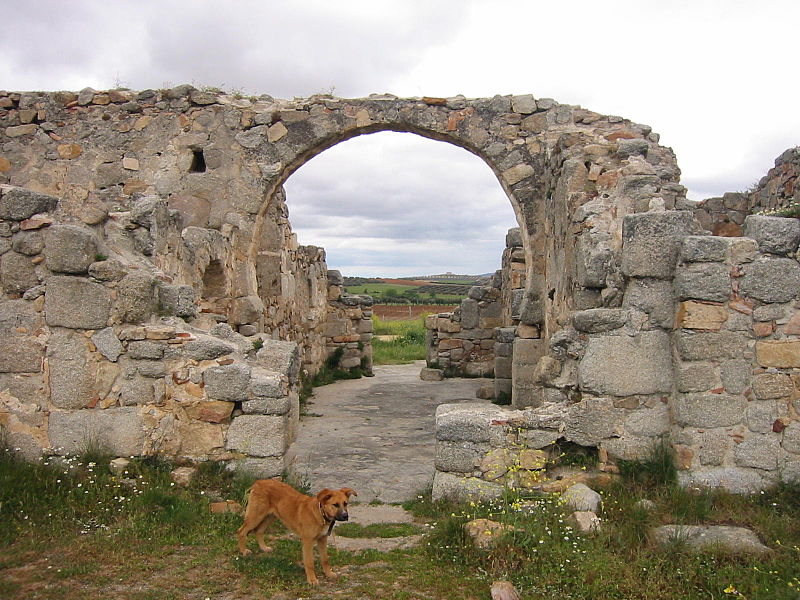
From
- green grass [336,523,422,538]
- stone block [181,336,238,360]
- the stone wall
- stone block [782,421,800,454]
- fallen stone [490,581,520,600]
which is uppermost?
the stone wall

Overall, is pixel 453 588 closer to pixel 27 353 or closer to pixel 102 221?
pixel 27 353

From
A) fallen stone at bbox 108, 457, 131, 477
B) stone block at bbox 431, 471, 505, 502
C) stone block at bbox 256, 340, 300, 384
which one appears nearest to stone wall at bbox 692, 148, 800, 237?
stone block at bbox 431, 471, 505, 502

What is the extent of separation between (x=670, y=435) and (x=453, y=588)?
201 cm

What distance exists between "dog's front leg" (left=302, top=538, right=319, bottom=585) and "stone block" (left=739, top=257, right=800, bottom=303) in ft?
10.7

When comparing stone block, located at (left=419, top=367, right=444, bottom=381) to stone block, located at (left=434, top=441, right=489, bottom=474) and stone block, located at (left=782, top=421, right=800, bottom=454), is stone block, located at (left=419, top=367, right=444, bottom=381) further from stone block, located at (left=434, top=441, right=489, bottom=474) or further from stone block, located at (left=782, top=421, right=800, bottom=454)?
stone block, located at (left=782, top=421, right=800, bottom=454)

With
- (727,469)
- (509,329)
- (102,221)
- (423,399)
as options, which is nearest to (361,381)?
(423,399)

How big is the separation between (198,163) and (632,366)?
707 centimetres

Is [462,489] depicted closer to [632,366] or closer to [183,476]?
[632,366]

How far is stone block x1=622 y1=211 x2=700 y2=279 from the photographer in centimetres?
465

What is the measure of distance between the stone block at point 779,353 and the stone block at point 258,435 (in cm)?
330

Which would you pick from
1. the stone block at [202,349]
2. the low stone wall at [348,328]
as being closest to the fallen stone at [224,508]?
the stone block at [202,349]

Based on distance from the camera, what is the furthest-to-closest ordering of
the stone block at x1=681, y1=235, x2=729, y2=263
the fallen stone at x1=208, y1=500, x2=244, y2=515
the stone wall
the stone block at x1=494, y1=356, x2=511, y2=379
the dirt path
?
the stone wall, the stone block at x1=494, y1=356, x2=511, y2=379, the dirt path, the stone block at x1=681, y1=235, x2=729, y2=263, the fallen stone at x1=208, y1=500, x2=244, y2=515

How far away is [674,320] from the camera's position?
462cm

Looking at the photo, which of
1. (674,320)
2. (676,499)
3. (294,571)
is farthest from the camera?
(674,320)
